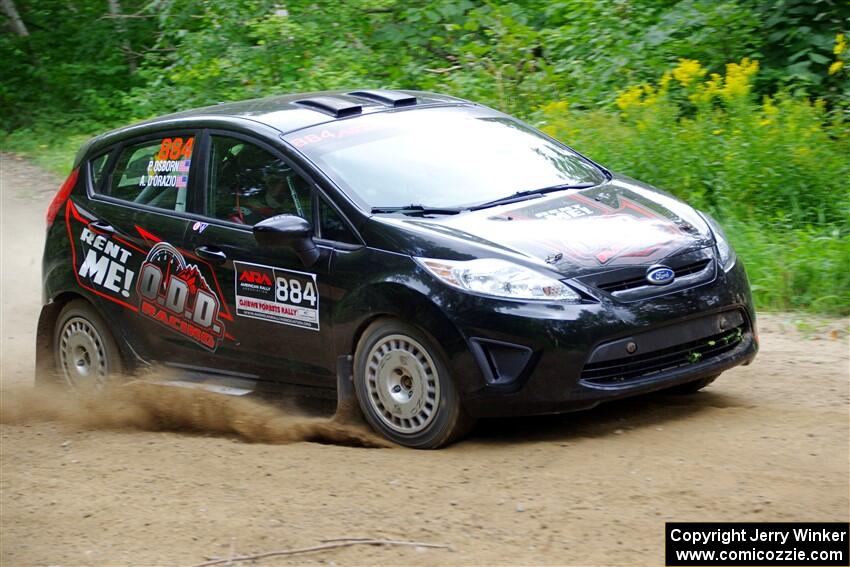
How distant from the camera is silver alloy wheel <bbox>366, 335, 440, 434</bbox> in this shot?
547 centimetres

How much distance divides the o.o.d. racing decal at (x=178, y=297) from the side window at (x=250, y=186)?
38cm

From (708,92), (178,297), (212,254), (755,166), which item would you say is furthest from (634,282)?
(708,92)

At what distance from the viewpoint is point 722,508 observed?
4316 mm

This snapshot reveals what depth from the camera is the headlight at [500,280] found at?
5250 millimetres

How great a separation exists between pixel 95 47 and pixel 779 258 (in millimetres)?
13891

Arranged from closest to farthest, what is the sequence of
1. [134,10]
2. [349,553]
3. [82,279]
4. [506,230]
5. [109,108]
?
[349,553]
[506,230]
[82,279]
[109,108]
[134,10]

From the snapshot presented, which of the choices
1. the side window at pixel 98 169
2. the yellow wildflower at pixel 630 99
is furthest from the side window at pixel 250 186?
the yellow wildflower at pixel 630 99

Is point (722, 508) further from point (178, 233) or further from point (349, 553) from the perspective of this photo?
point (178, 233)

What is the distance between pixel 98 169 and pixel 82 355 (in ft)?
3.88

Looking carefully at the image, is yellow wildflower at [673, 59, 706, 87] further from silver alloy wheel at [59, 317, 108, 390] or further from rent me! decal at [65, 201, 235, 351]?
silver alloy wheel at [59, 317, 108, 390]

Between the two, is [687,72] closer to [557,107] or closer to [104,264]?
[557,107]

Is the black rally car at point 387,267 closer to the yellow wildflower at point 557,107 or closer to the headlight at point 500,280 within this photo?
the headlight at point 500,280

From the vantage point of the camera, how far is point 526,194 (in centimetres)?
617

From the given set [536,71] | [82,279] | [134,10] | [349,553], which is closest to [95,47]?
[134,10]
